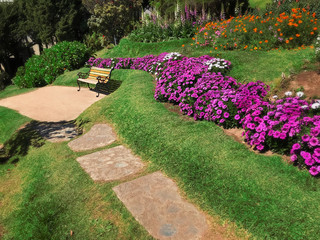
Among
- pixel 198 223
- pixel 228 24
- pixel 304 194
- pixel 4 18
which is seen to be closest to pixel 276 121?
pixel 304 194

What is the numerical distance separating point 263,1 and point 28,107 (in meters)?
18.7

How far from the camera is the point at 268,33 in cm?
959

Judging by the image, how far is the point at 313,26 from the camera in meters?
9.17

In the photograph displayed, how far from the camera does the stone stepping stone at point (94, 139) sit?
239 inches

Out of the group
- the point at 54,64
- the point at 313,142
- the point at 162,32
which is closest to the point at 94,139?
the point at 313,142

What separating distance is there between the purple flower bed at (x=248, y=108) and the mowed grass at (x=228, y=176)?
0.80ft

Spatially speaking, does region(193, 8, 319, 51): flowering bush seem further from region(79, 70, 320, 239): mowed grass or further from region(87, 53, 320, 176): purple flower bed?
region(79, 70, 320, 239): mowed grass

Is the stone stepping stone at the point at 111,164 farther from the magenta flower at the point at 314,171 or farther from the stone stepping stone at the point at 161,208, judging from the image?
the magenta flower at the point at 314,171

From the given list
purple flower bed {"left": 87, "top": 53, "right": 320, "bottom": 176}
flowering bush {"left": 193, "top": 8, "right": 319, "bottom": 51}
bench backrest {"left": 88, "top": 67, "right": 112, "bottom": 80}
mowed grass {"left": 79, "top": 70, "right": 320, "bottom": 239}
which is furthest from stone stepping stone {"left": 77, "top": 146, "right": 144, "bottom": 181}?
flowering bush {"left": 193, "top": 8, "right": 319, "bottom": 51}

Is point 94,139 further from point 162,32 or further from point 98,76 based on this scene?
point 162,32

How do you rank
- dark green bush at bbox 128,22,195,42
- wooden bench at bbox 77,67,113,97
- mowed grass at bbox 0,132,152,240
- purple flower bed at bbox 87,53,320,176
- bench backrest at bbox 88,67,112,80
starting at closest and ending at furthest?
mowed grass at bbox 0,132,152,240 < purple flower bed at bbox 87,53,320,176 < wooden bench at bbox 77,67,113,97 < bench backrest at bbox 88,67,112,80 < dark green bush at bbox 128,22,195,42

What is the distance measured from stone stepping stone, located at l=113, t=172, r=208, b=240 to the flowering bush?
6.97 meters

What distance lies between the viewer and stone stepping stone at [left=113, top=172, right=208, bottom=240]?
3.40 metres

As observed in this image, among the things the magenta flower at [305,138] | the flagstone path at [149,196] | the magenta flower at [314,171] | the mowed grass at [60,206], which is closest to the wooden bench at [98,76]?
the flagstone path at [149,196]
